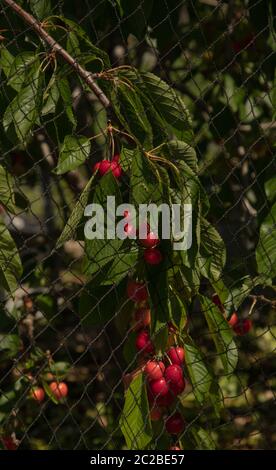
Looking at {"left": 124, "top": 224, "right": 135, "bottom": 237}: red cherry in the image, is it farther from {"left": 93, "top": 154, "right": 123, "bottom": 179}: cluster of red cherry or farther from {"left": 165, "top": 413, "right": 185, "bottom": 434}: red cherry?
{"left": 165, "top": 413, "right": 185, "bottom": 434}: red cherry

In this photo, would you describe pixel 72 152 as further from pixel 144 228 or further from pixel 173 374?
pixel 173 374

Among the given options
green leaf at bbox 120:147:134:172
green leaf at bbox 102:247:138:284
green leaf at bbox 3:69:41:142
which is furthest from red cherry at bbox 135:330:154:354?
green leaf at bbox 3:69:41:142

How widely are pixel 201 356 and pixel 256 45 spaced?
1.22m

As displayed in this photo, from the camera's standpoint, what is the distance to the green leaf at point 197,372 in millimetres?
2221

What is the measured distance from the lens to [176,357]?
7.29 feet

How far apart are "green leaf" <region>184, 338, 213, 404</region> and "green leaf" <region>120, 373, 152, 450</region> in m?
0.12

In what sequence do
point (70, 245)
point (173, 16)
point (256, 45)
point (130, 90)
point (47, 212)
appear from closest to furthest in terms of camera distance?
point (130, 90) → point (173, 16) → point (256, 45) → point (47, 212) → point (70, 245)

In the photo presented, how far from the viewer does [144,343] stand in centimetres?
225

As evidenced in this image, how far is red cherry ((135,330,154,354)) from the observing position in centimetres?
223

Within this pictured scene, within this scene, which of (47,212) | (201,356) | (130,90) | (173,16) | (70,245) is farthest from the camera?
(70,245)

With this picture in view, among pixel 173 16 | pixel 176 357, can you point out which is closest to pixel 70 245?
pixel 173 16

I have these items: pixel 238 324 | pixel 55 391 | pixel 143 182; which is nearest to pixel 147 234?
pixel 143 182

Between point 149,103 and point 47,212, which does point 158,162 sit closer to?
point 149,103
